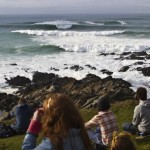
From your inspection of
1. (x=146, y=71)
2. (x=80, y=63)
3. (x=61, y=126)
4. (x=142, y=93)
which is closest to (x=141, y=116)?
(x=142, y=93)

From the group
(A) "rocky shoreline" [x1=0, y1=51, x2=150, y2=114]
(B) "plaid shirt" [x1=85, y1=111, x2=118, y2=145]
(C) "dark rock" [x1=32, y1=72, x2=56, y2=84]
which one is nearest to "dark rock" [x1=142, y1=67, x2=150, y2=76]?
(A) "rocky shoreline" [x1=0, y1=51, x2=150, y2=114]

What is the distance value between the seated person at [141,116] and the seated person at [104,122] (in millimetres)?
1019

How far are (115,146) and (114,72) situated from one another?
931 inches

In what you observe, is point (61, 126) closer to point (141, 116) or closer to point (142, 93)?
point (142, 93)

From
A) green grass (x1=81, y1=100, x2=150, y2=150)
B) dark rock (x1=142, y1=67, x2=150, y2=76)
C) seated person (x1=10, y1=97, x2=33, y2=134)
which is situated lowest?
dark rock (x1=142, y1=67, x2=150, y2=76)

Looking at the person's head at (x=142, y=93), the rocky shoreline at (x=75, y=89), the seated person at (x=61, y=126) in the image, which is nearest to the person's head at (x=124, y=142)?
the seated person at (x=61, y=126)

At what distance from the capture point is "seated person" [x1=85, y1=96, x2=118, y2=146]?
8.36m

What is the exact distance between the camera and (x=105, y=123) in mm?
8617

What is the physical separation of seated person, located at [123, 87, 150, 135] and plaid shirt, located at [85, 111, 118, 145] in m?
1.01

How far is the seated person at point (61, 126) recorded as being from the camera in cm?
414

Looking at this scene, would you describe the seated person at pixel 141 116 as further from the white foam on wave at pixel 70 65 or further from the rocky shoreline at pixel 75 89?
the white foam on wave at pixel 70 65

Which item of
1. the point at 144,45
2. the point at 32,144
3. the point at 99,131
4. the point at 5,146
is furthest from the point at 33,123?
the point at 144,45

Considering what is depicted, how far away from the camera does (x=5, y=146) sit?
426 inches

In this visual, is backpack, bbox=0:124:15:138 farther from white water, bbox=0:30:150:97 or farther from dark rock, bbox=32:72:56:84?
dark rock, bbox=32:72:56:84
